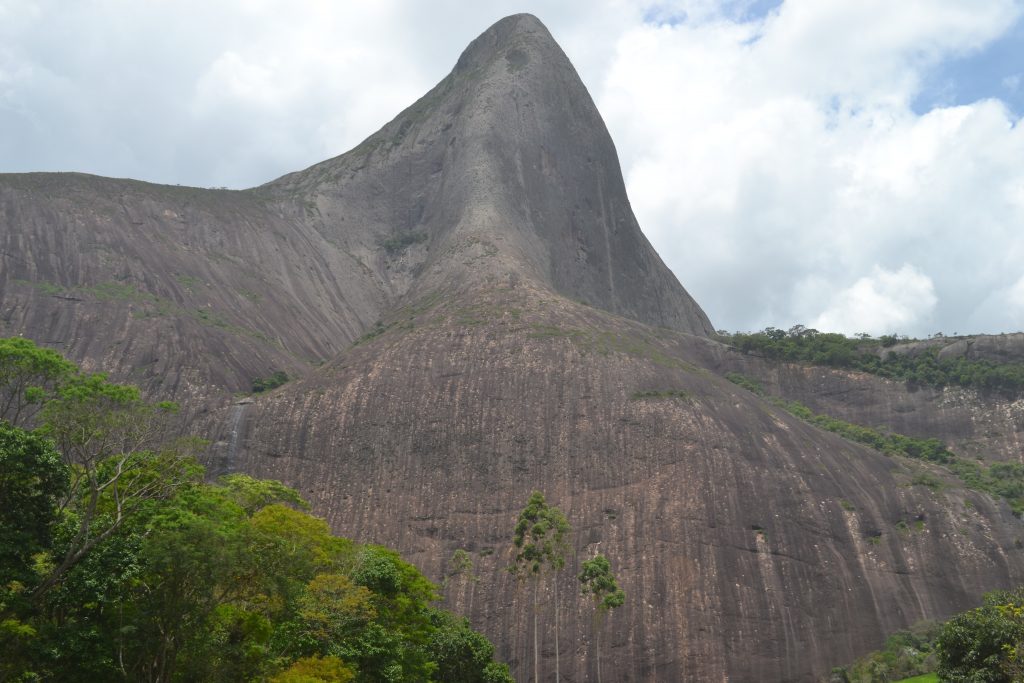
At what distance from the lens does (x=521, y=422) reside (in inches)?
2464

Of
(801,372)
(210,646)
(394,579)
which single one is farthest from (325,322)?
(210,646)

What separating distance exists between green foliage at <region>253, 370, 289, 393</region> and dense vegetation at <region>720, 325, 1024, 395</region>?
44362 millimetres

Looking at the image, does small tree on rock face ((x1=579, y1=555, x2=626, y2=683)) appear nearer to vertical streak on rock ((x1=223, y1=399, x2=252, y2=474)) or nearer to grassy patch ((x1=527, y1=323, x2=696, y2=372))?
vertical streak on rock ((x1=223, y1=399, x2=252, y2=474))

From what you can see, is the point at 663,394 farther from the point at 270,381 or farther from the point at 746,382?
the point at 270,381

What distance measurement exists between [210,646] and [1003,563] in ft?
157

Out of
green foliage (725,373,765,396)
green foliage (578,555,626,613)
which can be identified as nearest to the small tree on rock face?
green foliage (578,555,626,613)

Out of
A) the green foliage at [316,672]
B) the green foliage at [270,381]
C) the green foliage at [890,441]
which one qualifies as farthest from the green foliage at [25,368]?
the green foliage at [890,441]

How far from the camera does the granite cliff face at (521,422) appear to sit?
168 feet

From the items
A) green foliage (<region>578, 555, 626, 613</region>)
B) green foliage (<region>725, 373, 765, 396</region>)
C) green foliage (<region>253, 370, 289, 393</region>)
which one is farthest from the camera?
green foliage (<region>725, 373, 765, 396</region>)

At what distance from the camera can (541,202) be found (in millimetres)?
107812

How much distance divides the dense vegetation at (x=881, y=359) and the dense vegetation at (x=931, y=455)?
5507 mm

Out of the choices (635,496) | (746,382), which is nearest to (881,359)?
(746,382)

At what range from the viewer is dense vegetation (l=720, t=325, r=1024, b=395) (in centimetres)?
7962

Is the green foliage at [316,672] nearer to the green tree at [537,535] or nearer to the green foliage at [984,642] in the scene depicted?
the green tree at [537,535]
